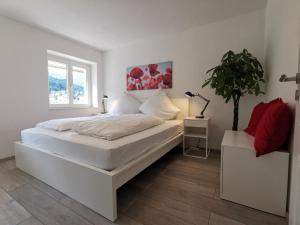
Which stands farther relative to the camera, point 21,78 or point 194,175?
point 21,78

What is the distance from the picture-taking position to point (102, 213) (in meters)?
1.26

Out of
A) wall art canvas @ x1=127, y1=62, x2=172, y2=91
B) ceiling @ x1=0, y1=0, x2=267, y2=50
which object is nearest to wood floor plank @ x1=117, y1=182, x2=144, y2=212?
wall art canvas @ x1=127, y1=62, x2=172, y2=91

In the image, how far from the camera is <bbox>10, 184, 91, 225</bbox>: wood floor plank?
122 cm

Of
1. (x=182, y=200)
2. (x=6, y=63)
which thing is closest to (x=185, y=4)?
(x=182, y=200)

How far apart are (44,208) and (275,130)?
2.06 metres

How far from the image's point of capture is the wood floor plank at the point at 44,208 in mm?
1221

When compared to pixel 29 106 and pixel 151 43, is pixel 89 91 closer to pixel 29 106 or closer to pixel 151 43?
pixel 29 106

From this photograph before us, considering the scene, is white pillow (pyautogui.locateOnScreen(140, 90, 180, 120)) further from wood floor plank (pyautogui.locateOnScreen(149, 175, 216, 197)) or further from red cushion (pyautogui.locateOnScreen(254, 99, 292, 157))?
red cushion (pyautogui.locateOnScreen(254, 99, 292, 157))

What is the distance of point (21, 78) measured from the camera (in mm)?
2586

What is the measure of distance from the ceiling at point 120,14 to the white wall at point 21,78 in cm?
21

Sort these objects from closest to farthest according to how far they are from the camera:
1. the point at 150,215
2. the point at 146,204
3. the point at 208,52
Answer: the point at 150,215
the point at 146,204
the point at 208,52

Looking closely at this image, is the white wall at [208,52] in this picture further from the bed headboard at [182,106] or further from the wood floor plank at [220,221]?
the wood floor plank at [220,221]

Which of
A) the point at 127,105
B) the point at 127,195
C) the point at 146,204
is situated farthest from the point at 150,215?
the point at 127,105

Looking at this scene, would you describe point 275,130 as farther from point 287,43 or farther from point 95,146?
point 95,146
